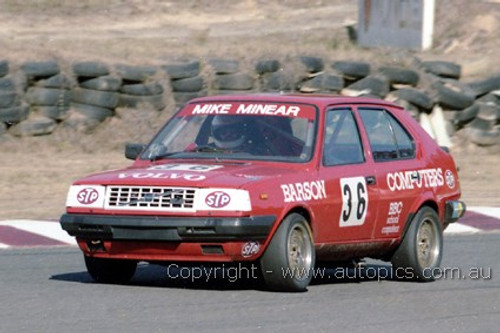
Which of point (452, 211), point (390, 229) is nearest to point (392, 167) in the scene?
point (390, 229)

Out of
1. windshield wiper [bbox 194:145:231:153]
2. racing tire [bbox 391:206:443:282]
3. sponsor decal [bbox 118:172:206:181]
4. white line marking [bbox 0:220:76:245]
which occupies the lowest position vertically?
white line marking [bbox 0:220:76:245]

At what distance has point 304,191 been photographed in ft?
28.0

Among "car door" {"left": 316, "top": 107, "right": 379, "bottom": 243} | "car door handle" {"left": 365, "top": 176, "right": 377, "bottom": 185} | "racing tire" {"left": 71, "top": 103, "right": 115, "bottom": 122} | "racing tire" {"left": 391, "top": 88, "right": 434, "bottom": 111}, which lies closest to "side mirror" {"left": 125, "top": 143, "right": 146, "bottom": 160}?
"car door" {"left": 316, "top": 107, "right": 379, "bottom": 243}

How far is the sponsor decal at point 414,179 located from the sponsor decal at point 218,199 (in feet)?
5.50

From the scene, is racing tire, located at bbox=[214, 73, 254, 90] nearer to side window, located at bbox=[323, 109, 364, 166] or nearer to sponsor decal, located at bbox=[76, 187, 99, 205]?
side window, located at bbox=[323, 109, 364, 166]

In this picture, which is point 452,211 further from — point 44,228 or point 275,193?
point 44,228

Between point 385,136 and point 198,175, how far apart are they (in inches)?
78.8

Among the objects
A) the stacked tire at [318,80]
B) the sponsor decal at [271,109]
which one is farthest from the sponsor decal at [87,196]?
the stacked tire at [318,80]

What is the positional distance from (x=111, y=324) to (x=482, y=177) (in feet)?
39.0

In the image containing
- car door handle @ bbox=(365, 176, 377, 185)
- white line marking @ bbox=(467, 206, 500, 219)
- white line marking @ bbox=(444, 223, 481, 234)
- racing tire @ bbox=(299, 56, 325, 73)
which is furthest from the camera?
racing tire @ bbox=(299, 56, 325, 73)

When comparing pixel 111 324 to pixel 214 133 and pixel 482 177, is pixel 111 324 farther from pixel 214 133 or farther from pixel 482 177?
pixel 482 177

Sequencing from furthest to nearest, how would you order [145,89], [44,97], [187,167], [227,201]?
[145,89], [44,97], [187,167], [227,201]

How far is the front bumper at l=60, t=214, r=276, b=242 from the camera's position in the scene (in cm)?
809

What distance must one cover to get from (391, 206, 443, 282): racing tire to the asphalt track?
0.10 meters
